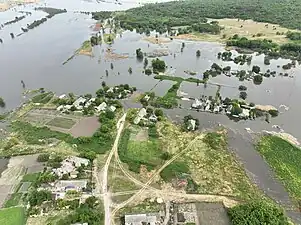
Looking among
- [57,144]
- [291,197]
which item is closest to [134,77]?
[57,144]

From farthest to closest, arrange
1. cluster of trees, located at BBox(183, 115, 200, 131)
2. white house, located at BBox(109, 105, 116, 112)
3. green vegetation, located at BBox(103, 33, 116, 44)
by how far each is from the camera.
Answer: green vegetation, located at BBox(103, 33, 116, 44) < white house, located at BBox(109, 105, 116, 112) < cluster of trees, located at BBox(183, 115, 200, 131)

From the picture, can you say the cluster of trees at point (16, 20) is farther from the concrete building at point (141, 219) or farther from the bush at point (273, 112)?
the concrete building at point (141, 219)

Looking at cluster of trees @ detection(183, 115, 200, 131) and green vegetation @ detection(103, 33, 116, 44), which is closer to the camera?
cluster of trees @ detection(183, 115, 200, 131)

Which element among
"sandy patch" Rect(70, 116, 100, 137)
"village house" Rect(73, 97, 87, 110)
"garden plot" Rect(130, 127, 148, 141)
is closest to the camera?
"garden plot" Rect(130, 127, 148, 141)

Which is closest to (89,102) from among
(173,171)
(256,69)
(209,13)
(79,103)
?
(79,103)

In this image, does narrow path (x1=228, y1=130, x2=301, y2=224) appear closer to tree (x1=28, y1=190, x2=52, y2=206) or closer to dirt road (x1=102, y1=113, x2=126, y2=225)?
dirt road (x1=102, y1=113, x2=126, y2=225)

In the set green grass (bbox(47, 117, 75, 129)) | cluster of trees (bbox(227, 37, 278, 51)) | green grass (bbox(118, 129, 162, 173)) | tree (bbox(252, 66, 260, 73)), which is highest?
cluster of trees (bbox(227, 37, 278, 51))

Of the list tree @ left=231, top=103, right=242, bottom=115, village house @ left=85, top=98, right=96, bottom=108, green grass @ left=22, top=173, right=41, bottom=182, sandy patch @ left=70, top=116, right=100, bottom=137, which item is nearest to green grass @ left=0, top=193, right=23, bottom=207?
green grass @ left=22, top=173, right=41, bottom=182
